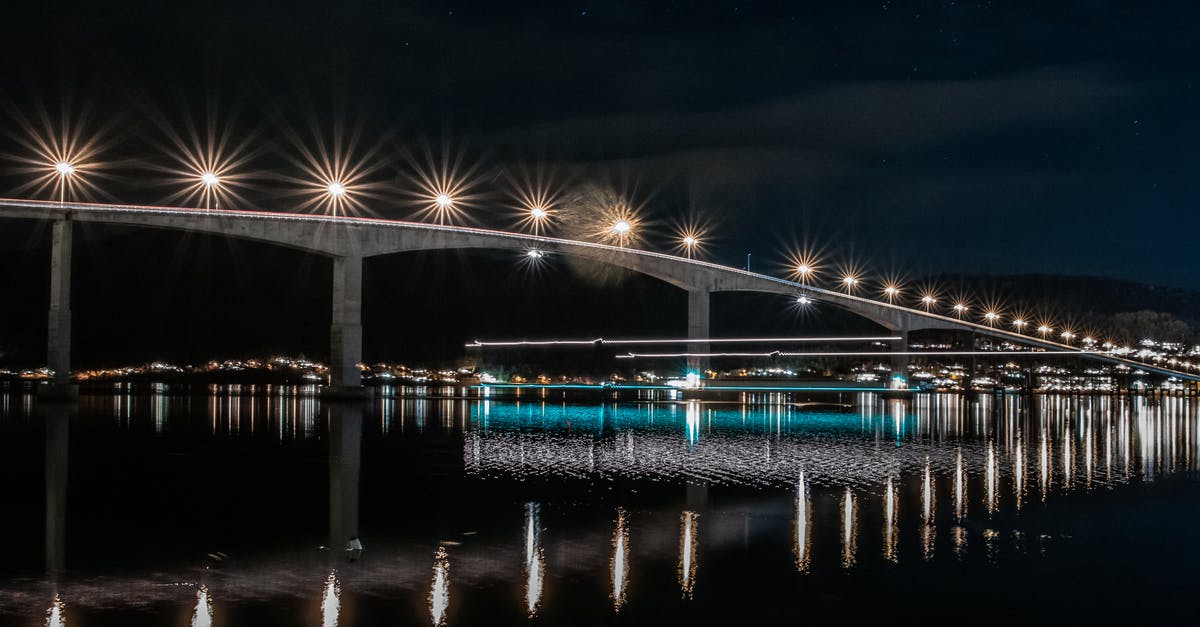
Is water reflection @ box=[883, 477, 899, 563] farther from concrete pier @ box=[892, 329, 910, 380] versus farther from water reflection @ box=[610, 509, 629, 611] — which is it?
concrete pier @ box=[892, 329, 910, 380]

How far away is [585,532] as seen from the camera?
54.7 ft

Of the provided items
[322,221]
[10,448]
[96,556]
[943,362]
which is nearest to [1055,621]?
[96,556]

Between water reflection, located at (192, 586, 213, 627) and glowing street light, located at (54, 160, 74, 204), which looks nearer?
water reflection, located at (192, 586, 213, 627)

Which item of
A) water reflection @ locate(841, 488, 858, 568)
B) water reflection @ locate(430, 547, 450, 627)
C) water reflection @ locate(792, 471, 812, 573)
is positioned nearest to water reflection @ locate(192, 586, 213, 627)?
water reflection @ locate(430, 547, 450, 627)

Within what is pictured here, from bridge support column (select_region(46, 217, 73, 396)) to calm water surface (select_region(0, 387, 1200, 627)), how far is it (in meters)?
27.9

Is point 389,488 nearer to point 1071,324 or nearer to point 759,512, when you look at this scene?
point 759,512

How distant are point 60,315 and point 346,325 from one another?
16.1 metres

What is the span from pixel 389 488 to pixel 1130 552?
14.2 metres

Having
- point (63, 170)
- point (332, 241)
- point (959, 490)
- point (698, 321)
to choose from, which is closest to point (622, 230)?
point (698, 321)

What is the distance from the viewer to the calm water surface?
12.1 m

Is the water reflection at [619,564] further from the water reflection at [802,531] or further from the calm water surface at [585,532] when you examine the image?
the water reflection at [802,531]

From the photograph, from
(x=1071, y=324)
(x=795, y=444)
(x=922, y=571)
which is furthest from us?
(x=1071, y=324)

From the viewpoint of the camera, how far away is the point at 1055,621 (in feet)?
39.1

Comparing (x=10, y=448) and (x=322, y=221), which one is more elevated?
(x=322, y=221)
